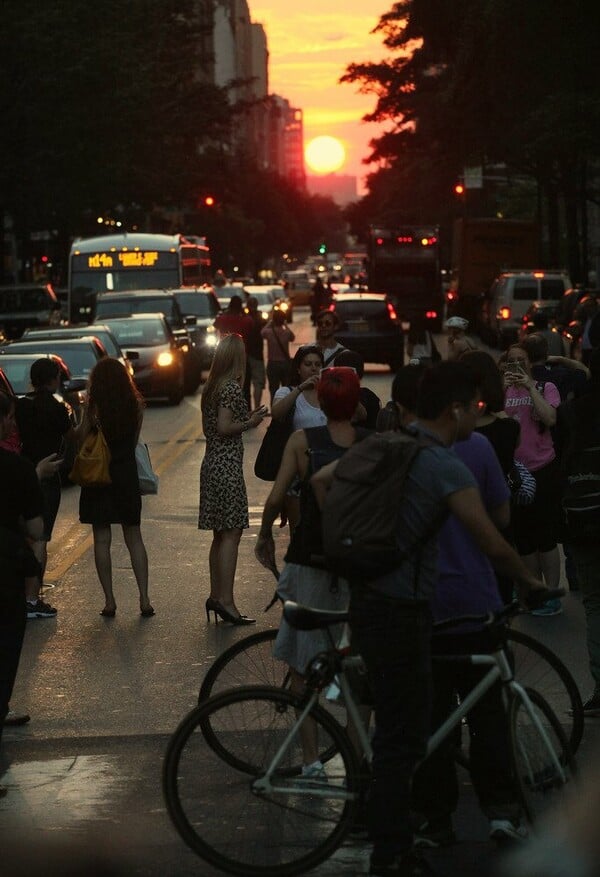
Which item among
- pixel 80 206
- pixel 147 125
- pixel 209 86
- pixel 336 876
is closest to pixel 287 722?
pixel 336 876

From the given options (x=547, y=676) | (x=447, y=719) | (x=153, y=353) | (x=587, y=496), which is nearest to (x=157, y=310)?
(x=153, y=353)

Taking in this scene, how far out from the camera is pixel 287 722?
19.7 feet

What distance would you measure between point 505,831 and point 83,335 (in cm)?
1964

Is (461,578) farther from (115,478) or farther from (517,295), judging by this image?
(517,295)

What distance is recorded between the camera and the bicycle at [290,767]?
5957 millimetres

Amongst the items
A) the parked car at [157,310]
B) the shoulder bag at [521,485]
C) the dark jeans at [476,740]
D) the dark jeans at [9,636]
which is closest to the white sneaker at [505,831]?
the dark jeans at [476,740]

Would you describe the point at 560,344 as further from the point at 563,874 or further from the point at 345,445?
the point at 563,874

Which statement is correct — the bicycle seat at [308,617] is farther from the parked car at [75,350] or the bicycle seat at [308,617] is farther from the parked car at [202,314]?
the parked car at [202,314]

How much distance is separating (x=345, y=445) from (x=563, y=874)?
203 cm

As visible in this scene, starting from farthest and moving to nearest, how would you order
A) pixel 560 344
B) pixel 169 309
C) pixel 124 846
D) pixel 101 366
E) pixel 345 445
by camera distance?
pixel 169 309, pixel 560 344, pixel 101 366, pixel 345 445, pixel 124 846

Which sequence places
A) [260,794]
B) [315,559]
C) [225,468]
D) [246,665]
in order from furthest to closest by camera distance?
[225,468]
[246,665]
[315,559]
[260,794]

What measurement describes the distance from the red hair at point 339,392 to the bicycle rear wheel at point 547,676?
1.06m

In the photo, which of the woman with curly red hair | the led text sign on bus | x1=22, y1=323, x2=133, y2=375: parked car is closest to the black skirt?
the woman with curly red hair

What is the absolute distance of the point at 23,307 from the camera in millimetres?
43844
